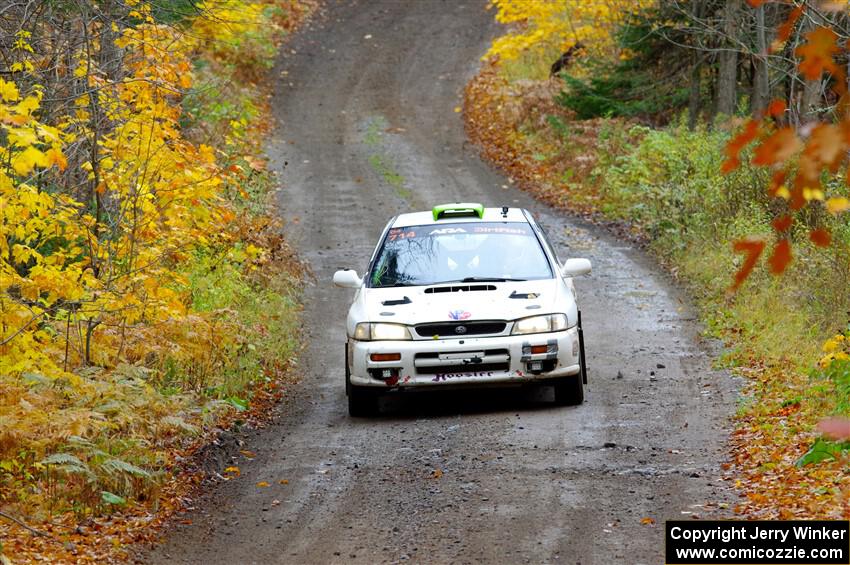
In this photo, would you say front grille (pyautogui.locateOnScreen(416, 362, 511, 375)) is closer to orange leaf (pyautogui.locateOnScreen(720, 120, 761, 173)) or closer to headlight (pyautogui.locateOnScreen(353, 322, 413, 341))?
headlight (pyautogui.locateOnScreen(353, 322, 413, 341))

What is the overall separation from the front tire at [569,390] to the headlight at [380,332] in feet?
4.76

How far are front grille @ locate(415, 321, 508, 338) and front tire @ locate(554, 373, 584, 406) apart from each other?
75 cm

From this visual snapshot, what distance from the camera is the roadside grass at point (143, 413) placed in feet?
24.2

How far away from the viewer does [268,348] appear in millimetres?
13055

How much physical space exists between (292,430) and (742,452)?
13.2 ft

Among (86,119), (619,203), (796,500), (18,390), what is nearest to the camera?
(796,500)

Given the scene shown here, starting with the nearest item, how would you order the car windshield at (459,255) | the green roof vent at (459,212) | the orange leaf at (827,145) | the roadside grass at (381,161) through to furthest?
the orange leaf at (827,145) < the car windshield at (459,255) < the green roof vent at (459,212) < the roadside grass at (381,161)

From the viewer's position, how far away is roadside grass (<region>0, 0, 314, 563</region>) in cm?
737

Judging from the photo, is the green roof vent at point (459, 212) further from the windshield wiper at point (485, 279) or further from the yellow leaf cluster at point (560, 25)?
Result: the yellow leaf cluster at point (560, 25)

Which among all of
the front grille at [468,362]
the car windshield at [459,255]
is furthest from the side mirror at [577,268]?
the front grille at [468,362]

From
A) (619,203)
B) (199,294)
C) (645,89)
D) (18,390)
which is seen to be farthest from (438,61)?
(18,390)

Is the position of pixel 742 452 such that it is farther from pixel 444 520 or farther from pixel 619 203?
pixel 619 203

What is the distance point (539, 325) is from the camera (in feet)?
33.0

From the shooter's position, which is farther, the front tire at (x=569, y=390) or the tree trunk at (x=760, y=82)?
the tree trunk at (x=760, y=82)
